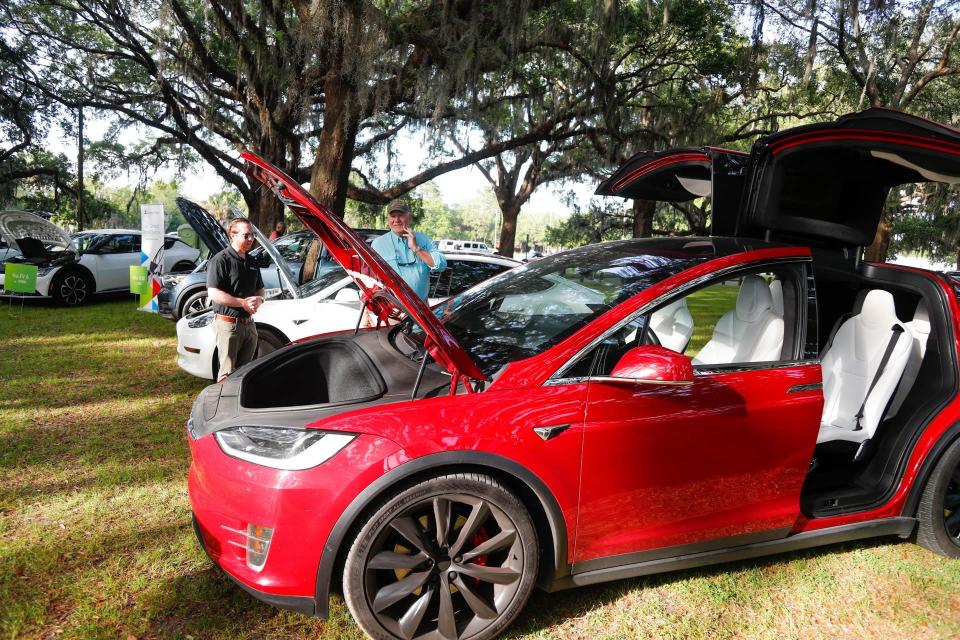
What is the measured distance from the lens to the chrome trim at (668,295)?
7.82 feet

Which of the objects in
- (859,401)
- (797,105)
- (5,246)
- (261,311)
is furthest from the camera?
(797,105)

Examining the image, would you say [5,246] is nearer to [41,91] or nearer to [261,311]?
[41,91]

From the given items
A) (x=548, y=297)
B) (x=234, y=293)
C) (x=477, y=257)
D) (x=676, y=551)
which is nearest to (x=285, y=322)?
(x=234, y=293)

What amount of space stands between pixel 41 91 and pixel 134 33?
17.1 ft

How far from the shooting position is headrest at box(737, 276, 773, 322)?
316cm

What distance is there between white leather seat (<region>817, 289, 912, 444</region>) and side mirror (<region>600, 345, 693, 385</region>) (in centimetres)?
161

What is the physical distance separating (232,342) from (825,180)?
4179mm

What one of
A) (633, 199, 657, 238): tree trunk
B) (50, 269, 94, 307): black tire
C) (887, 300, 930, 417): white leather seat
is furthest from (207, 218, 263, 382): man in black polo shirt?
(633, 199, 657, 238): tree trunk

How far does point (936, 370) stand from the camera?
3.18m

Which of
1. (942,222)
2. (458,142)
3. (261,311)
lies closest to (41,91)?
(458,142)

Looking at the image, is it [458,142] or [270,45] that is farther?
[458,142]

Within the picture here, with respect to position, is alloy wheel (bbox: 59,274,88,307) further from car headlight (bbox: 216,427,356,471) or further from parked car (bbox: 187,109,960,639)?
car headlight (bbox: 216,427,356,471)

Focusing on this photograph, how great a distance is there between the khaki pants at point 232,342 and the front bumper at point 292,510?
2808 mm

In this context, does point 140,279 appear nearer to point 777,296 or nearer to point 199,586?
point 199,586
